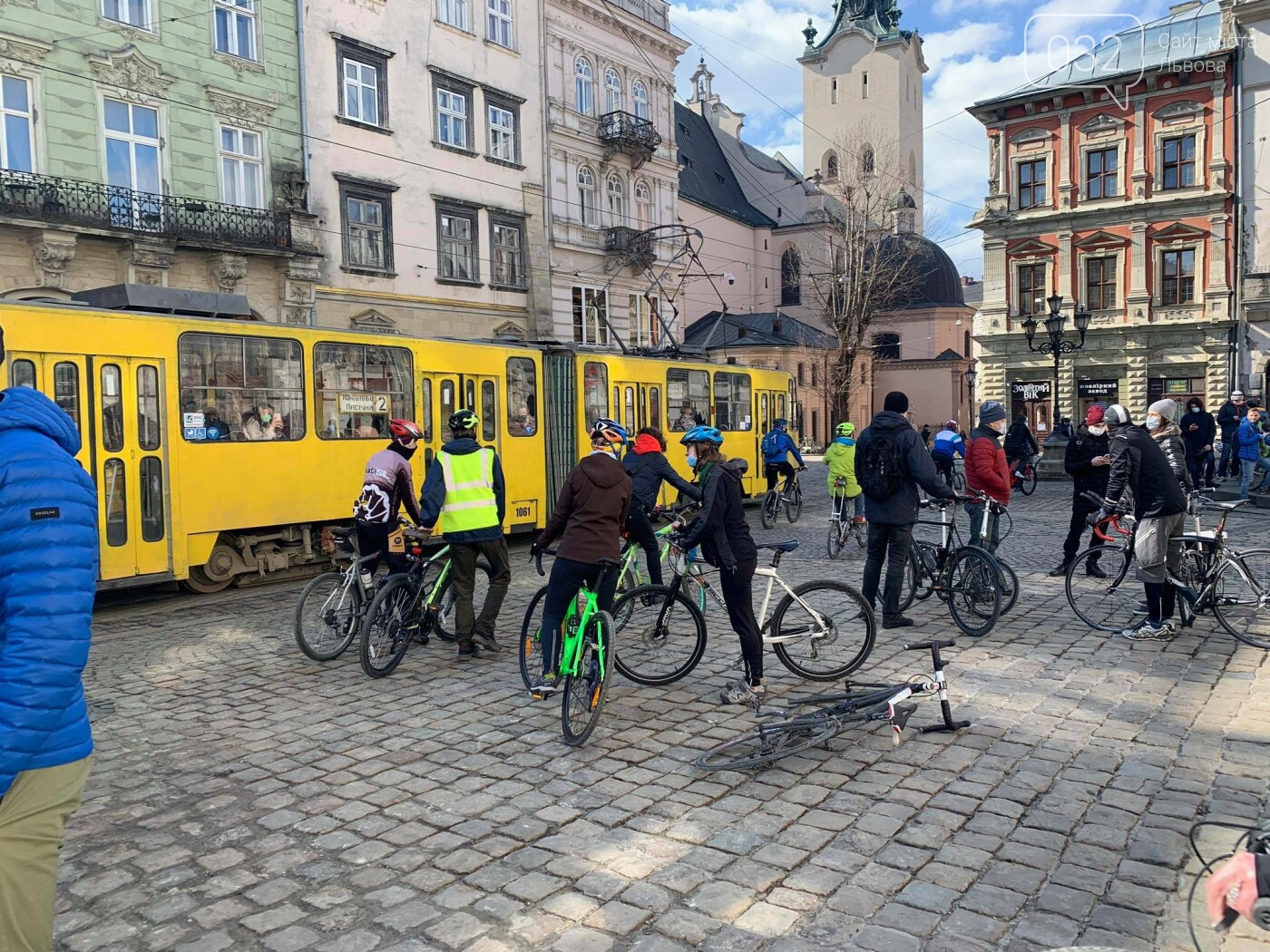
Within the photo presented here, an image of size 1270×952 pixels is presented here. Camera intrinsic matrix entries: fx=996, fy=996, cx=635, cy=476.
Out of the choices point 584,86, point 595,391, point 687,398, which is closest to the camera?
point 595,391

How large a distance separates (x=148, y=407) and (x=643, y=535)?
5.96 metres

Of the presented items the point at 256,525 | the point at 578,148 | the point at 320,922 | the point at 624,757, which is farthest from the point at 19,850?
→ the point at 578,148

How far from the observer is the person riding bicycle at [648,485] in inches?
362

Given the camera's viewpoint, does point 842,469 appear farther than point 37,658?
Yes

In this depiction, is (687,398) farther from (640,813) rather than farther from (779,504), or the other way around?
(640,813)

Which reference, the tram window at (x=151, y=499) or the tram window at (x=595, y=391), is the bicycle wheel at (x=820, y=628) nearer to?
the tram window at (x=151, y=499)

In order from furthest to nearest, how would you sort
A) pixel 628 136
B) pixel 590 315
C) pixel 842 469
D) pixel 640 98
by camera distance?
pixel 640 98 → pixel 590 315 → pixel 628 136 → pixel 842 469

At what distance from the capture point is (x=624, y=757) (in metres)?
5.82

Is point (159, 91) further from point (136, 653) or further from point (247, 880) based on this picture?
point (247, 880)

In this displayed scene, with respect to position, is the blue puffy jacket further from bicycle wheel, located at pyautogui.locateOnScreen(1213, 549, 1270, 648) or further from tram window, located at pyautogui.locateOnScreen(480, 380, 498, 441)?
tram window, located at pyautogui.locateOnScreen(480, 380, 498, 441)

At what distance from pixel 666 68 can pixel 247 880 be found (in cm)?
3688

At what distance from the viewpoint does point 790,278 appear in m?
62.4

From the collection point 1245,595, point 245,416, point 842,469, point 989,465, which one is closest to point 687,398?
point 842,469

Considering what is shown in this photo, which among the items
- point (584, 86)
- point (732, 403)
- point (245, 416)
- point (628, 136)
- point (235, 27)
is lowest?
point (245, 416)
